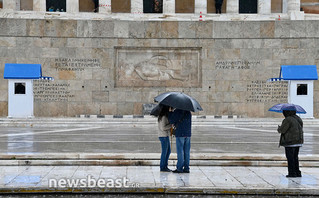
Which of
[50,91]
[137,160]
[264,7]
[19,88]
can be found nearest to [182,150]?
[137,160]

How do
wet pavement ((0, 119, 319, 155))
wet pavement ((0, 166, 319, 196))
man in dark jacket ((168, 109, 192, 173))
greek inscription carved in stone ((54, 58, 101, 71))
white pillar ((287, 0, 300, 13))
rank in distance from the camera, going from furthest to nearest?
white pillar ((287, 0, 300, 13)) < greek inscription carved in stone ((54, 58, 101, 71)) < wet pavement ((0, 119, 319, 155)) < man in dark jacket ((168, 109, 192, 173)) < wet pavement ((0, 166, 319, 196))

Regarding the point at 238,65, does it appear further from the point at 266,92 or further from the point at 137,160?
the point at 137,160

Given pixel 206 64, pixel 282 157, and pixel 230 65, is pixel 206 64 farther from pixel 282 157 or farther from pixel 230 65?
pixel 282 157

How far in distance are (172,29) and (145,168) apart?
18974 millimetres

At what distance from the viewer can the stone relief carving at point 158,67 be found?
97.9 feet

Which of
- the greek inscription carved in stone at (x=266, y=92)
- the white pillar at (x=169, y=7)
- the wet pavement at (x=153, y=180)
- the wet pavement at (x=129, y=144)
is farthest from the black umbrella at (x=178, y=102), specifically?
the white pillar at (x=169, y=7)

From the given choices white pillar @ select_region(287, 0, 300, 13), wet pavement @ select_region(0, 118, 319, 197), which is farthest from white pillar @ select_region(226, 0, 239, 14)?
wet pavement @ select_region(0, 118, 319, 197)

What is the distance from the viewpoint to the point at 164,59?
1180 inches

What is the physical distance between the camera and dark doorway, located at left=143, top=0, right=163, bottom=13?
1729 inches

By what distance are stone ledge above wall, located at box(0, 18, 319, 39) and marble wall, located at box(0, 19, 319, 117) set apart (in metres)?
0.06

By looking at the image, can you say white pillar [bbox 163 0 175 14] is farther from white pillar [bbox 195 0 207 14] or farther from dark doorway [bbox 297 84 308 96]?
dark doorway [bbox 297 84 308 96]

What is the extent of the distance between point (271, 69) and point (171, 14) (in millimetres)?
9013

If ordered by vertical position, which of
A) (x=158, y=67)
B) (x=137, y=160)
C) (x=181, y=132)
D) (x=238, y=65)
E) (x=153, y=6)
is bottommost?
(x=137, y=160)

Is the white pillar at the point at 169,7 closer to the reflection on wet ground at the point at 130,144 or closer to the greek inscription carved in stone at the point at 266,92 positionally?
the greek inscription carved in stone at the point at 266,92
